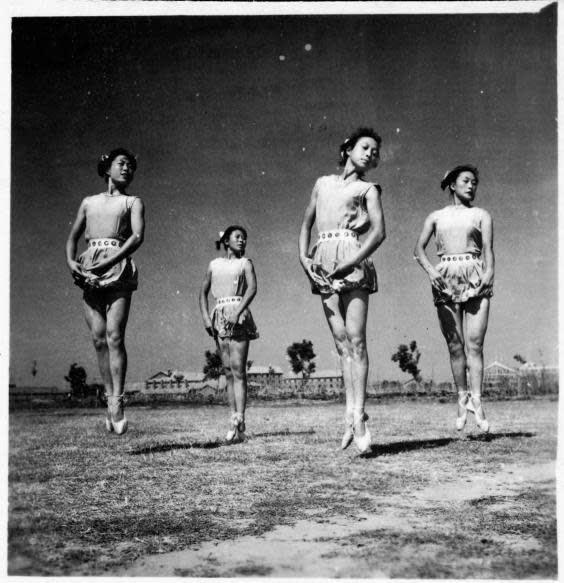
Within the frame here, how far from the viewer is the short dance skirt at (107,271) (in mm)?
3057

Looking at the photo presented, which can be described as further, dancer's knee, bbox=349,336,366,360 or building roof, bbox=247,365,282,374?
building roof, bbox=247,365,282,374

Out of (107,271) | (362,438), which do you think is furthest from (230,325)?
(362,438)

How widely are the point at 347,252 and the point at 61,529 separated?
183 cm

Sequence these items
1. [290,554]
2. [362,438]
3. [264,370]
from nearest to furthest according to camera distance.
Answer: [290,554]
[362,438]
[264,370]

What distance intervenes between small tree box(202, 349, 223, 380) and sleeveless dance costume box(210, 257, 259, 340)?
0.15 metres

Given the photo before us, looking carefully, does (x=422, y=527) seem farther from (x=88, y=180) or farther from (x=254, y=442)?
(x=88, y=180)

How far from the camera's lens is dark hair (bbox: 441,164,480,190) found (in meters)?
3.11

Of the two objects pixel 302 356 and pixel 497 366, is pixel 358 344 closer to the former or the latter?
pixel 302 356

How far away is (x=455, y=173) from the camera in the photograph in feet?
10.3

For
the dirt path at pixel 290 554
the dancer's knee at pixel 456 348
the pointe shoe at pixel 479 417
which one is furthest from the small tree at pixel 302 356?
the dirt path at pixel 290 554

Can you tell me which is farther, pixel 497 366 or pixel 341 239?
pixel 497 366

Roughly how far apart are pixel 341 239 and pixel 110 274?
4.15ft

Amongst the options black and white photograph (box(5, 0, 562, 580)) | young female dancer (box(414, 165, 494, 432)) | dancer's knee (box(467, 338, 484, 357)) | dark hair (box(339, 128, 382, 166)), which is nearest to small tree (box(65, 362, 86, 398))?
black and white photograph (box(5, 0, 562, 580))

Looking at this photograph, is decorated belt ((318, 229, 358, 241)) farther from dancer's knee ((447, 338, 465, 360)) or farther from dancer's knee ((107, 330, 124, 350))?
dancer's knee ((107, 330, 124, 350))
